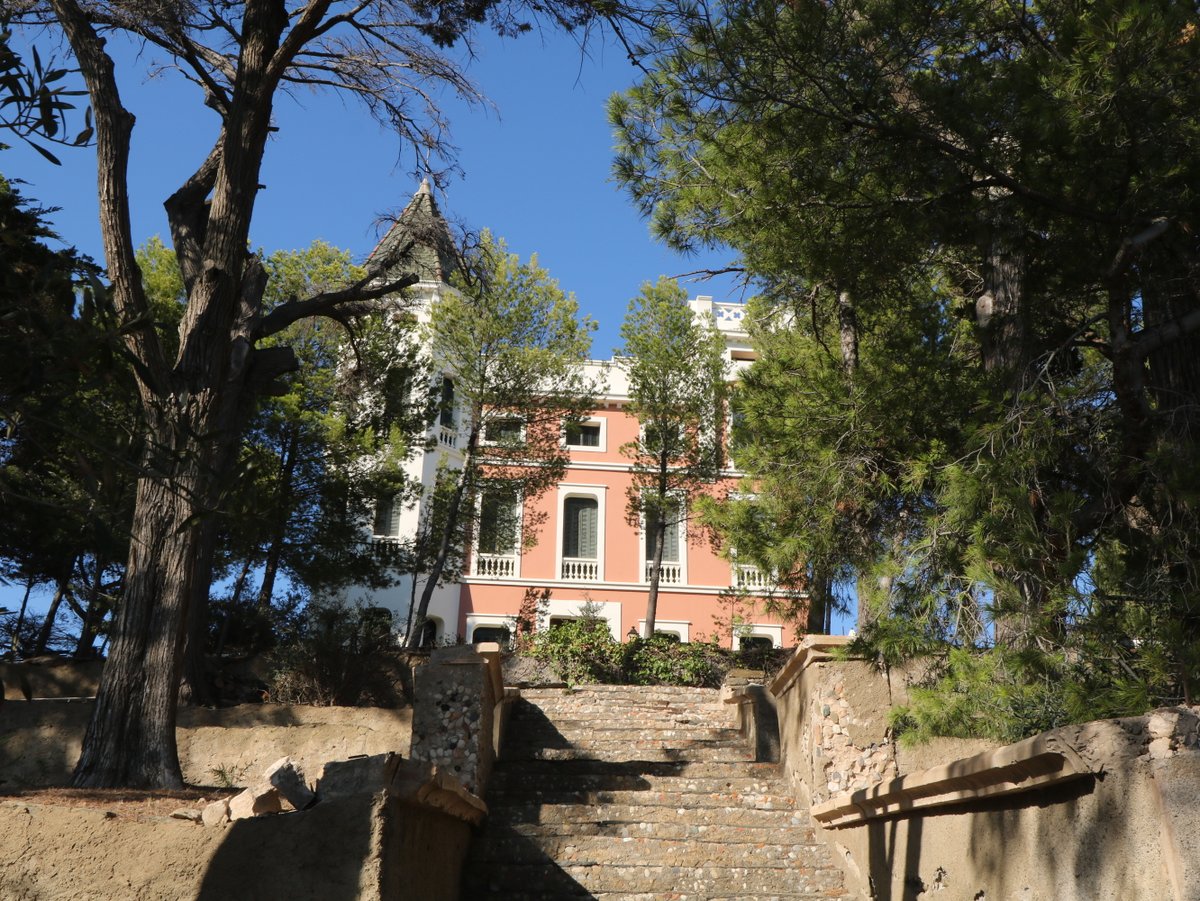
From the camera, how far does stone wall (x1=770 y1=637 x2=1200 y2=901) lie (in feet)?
10.2

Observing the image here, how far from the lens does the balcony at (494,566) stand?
26203 mm

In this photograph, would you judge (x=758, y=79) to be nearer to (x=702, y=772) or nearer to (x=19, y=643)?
(x=702, y=772)

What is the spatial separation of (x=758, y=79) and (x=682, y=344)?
14.7 m

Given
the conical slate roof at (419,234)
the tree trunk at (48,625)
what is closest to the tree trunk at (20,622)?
the tree trunk at (48,625)

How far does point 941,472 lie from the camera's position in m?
5.42

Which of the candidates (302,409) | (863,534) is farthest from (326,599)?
(863,534)

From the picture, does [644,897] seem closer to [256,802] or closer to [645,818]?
[645,818]

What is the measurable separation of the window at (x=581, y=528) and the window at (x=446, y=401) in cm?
688

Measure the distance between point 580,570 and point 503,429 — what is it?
7.93 m

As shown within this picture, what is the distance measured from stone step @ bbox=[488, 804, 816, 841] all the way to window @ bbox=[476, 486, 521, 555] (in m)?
12.6

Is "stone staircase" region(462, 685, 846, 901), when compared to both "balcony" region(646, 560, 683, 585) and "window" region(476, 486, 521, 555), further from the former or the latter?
"balcony" region(646, 560, 683, 585)

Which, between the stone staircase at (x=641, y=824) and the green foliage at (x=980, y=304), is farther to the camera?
the stone staircase at (x=641, y=824)

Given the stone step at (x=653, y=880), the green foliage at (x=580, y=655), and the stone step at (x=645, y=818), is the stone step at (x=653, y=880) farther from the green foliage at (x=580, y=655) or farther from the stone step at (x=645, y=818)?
the green foliage at (x=580, y=655)

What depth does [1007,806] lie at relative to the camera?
4086mm
